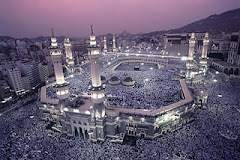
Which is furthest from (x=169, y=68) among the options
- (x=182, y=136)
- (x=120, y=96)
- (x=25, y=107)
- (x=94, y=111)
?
(x=25, y=107)

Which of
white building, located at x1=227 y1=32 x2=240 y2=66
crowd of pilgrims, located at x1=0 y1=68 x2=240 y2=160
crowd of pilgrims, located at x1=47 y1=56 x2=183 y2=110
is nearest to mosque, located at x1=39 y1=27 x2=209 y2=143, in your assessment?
crowd of pilgrims, located at x1=0 y1=68 x2=240 y2=160

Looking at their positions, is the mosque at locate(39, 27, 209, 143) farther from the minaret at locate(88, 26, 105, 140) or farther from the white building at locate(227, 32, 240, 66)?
the white building at locate(227, 32, 240, 66)

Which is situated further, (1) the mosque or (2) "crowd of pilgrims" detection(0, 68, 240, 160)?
(1) the mosque

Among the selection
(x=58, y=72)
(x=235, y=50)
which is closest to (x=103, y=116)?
(x=58, y=72)

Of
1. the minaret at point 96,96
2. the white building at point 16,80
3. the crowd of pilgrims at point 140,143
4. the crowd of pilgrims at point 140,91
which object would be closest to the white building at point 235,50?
the crowd of pilgrims at point 140,91

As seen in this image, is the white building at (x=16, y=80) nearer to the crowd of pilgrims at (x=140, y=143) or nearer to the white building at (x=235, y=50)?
the crowd of pilgrims at (x=140, y=143)

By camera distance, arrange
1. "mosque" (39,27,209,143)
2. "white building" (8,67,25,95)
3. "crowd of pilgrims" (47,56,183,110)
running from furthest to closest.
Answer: "white building" (8,67,25,95) < "crowd of pilgrims" (47,56,183,110) < "mosque" (39,27,209,143)

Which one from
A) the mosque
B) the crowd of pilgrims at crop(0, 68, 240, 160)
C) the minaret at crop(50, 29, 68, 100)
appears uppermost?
the minaret at crop(50, 29, 68, 100)

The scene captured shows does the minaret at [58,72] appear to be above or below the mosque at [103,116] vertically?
above

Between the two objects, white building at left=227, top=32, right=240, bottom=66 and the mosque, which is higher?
white building at left=227, top=32, right=240, bottom=66

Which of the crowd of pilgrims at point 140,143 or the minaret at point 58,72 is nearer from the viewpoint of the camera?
the crowd of pilgrims at point 140,143
